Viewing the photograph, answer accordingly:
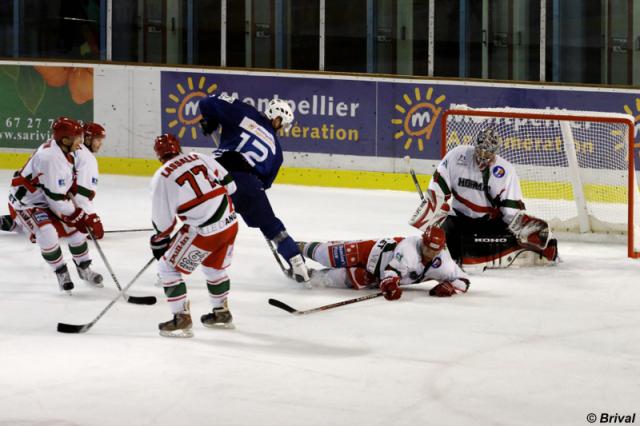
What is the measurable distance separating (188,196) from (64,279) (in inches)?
54.7

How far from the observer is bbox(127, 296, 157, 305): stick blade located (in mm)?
5938

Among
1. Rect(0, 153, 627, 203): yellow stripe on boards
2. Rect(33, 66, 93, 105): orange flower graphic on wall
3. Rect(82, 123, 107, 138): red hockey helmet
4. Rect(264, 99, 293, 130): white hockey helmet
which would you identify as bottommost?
Rect(0, 153, 627, 203): yellow stripe on boards

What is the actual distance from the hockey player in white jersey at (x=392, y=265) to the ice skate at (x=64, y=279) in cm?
129

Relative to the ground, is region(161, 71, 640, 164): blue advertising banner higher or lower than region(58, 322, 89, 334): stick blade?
higher

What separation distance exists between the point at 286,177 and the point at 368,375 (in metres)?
6.29

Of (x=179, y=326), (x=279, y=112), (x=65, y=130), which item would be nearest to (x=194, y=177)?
(x=179, y=326)

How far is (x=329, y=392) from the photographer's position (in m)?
4.38

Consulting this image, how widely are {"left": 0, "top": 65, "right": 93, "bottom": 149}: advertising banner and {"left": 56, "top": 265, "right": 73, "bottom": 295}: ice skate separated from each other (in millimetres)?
5044

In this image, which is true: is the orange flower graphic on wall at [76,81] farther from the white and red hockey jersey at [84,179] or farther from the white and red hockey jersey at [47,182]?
the white and red hockey jersey at [47,182]

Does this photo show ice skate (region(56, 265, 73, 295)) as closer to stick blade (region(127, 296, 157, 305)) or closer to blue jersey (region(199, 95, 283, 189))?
stick blade (region(127, 296, 157, 305))

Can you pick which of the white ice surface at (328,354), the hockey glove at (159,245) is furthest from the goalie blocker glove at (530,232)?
the hockey glove at (159,245)

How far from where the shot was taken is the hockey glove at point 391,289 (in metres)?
6.13

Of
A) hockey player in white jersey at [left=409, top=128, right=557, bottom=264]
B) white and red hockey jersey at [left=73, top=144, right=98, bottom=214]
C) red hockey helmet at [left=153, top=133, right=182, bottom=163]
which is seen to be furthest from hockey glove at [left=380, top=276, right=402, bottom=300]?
white and red hockey jersey at [left=73, top=144, right=98, bottom=214]

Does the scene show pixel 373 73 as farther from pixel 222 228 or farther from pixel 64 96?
pixel 222 228
